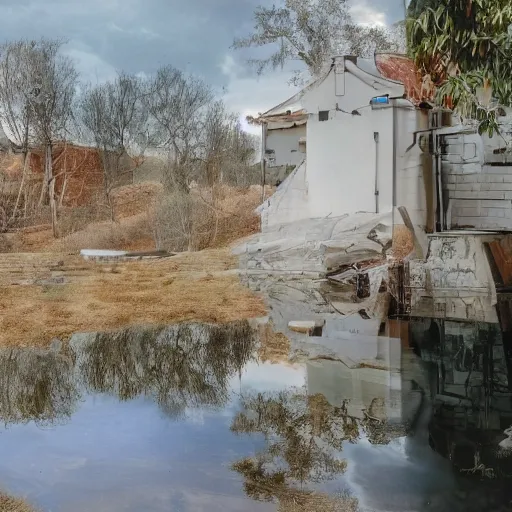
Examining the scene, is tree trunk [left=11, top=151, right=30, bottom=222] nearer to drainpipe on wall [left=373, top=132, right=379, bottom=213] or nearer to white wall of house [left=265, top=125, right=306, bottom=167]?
white wall of house [left=265, top=125, right=306, bottom=167]

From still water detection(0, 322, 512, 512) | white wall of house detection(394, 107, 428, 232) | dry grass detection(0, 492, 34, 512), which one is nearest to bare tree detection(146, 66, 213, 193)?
white wall of house detection(394, 107, 428, 232)

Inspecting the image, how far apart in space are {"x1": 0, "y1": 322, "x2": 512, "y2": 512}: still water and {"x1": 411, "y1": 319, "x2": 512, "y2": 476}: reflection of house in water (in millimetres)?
29

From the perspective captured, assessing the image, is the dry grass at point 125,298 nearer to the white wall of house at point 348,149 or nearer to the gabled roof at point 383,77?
the white wall of house at point 348,149

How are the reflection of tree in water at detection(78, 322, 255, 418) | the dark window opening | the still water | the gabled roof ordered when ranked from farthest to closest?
the dark window opening → the gabled roof → the reflection of tree in water at detection(78, 322, 255, 418) → the still water

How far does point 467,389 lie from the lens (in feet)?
13.5

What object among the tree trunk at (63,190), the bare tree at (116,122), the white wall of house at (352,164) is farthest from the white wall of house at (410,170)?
the tree trunk at (63,190)

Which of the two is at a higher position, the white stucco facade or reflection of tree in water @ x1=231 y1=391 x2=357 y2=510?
the white stucco facade

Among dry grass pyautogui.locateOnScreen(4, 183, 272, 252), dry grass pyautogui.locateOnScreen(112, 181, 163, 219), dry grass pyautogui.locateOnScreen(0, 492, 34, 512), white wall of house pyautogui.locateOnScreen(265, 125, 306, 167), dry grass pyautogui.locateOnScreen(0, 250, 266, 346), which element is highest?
white wall of house pyautogui.locateOnScreen(265, 125, 306, 167)

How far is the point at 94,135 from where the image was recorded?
8938 mm

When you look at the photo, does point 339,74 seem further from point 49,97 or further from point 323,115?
point 49,97

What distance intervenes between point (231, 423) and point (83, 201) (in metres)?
5.70

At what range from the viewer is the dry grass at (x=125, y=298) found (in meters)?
5.82

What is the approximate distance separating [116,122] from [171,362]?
4.98 meters

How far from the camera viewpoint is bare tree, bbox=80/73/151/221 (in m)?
8.65
